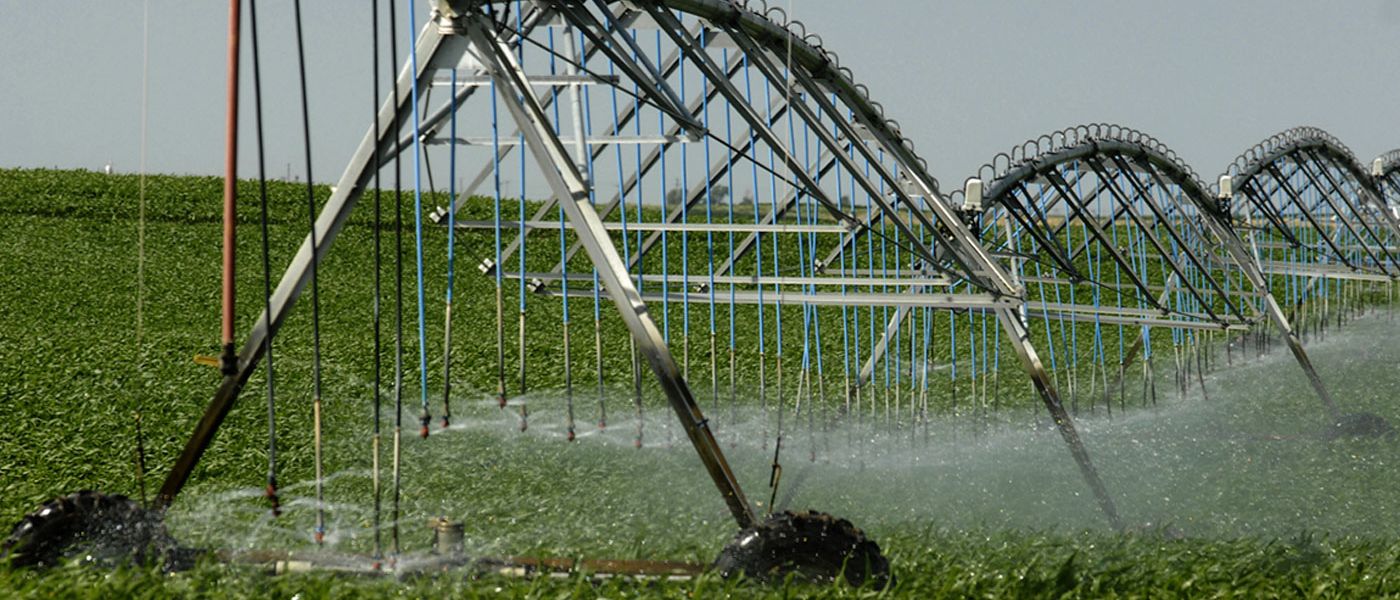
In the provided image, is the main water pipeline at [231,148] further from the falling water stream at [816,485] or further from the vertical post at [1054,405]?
the vertical post at [1054,405]

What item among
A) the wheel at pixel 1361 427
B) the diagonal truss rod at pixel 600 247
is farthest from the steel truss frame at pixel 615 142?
the wheel at pixel 1361 427

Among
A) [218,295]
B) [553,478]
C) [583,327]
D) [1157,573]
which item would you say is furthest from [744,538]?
[218,295]

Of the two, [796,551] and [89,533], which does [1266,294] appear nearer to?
[796,551]

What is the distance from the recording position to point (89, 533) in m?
7.65

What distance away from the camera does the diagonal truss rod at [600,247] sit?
24.2 ft

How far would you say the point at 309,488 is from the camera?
11.7 metres

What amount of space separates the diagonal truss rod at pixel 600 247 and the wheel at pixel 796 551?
0.13 metres

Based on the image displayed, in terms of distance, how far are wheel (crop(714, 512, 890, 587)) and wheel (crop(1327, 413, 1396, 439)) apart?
9.84 meters

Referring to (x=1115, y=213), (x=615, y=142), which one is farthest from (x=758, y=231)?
(x=1115, y=213)

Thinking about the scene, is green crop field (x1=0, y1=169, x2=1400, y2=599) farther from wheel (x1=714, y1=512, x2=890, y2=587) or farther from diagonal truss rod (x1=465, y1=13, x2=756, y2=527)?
diagonal truss rod (x1=465, y1=13, x2=756, y2=527)

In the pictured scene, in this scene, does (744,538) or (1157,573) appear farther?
(1157,573)

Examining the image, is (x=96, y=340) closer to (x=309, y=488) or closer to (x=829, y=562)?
(x=309, y=488)

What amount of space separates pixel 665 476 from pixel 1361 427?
8.29 m

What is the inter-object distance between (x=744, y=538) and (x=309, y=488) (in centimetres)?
542
